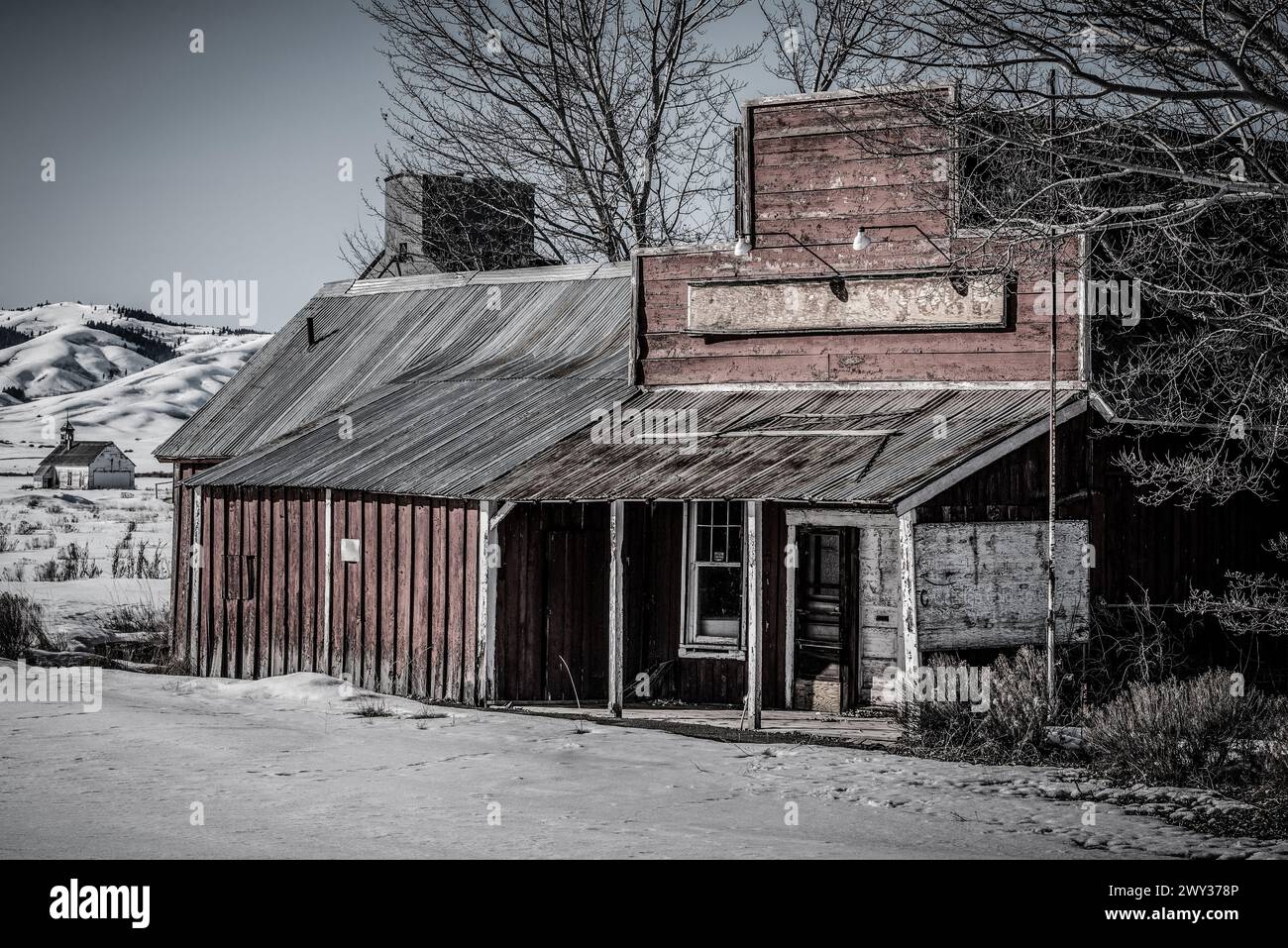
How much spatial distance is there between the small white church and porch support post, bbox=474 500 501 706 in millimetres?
59979

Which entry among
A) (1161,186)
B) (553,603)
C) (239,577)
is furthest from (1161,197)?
(239,577)

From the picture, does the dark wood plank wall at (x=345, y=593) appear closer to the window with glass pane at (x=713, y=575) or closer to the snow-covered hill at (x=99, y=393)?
the window with glass pane at (x=713, y=575)

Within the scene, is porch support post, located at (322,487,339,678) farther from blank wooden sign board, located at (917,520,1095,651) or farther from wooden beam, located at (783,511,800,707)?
blank wooden sign board, located at (917,520,1095,651)

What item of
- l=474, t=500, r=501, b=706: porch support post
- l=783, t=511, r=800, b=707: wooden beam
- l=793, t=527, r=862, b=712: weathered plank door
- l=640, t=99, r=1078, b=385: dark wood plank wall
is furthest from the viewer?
l=474, t=500, r=501, b=706: porch support post

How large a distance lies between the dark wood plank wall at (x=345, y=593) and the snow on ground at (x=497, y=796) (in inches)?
80.8

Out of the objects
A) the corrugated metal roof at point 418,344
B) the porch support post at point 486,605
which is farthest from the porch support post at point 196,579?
the porch support post at point 486,605

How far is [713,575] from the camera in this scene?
50.7 feet

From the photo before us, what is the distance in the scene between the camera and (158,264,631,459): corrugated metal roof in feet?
64.5

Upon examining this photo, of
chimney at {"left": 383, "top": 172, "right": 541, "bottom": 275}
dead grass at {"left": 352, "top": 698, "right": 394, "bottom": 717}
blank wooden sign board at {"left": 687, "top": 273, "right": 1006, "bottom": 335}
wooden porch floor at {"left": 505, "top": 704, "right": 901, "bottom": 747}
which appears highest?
chimney at {"left": 383, "top": 172, "right": 541, "bottom": 275}

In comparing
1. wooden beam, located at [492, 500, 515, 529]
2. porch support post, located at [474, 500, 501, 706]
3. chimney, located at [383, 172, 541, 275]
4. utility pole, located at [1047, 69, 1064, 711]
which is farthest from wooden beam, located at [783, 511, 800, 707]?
chimney, located at [383, 172, 541, 275]

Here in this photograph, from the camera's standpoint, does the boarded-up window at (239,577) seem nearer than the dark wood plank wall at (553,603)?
No

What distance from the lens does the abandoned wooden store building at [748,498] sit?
41.8 feet

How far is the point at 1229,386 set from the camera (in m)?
13.7

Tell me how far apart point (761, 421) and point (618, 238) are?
504 inches
